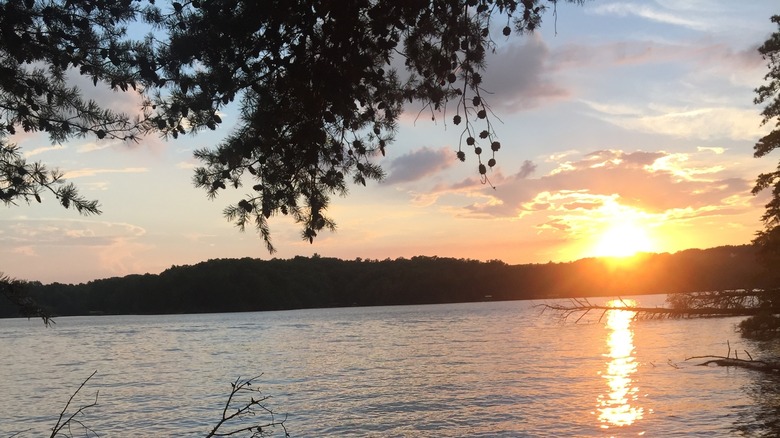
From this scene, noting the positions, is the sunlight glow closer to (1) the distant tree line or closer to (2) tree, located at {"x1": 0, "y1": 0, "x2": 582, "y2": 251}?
(2) tree, located at {"x1": 0, "y1": 0, "x2": 582, "y2": 251}

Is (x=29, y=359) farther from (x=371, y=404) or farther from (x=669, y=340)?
(x=669, y=340)

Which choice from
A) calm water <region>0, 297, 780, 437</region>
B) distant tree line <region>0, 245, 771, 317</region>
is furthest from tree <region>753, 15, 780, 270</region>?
distant tree line <region>0, 245, 771, 317</region>

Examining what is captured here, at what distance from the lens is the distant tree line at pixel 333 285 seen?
173625 millimetres

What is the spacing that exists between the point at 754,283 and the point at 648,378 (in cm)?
910

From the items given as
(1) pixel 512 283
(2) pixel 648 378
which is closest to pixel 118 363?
(2) pixel 648 378

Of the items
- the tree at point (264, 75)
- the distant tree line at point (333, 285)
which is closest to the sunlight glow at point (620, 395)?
the tree at point (264, 75)

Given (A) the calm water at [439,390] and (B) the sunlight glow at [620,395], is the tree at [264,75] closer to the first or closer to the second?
(A) the calm water at [439,390]

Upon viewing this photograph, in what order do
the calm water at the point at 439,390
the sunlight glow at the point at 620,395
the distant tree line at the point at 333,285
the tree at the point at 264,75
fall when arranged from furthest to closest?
1. the distant tree line at the point at 333,285
2. the sunlight glow at the point at 620,395
3. the calm water at the point at 439,390
4. the tree at the point at 264,75

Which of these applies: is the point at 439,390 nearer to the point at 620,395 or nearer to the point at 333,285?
the point at 620,395

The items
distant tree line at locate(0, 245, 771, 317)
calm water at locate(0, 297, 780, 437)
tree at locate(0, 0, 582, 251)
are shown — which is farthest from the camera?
distant tree line at locate(0, 245, 771, 317)

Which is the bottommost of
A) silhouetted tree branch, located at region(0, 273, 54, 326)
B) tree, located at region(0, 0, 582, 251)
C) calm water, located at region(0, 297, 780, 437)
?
calm water, located at region(0, 297, 780, 437)

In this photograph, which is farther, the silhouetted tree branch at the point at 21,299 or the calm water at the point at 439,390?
the calm water at the point at 439,390

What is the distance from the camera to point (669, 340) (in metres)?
53.2

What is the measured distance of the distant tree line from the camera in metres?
174
